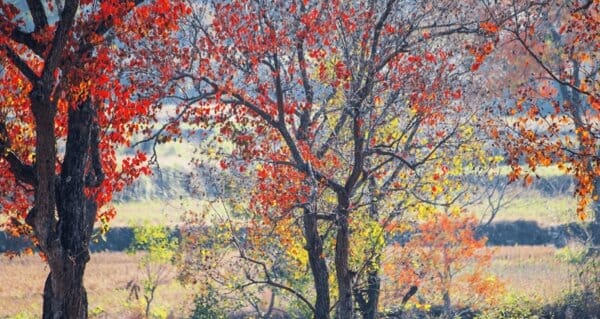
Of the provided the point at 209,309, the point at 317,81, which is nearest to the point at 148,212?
the point at 209,309

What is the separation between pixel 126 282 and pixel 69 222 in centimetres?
4273

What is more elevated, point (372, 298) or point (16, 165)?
point (16, 165)

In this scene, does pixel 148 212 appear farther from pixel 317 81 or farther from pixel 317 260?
pixel 317 260

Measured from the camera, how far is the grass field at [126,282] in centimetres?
4909

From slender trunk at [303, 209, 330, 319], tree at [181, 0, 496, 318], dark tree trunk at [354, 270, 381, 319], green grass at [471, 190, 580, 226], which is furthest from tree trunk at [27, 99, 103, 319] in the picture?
green grass at [471, 190, 580, 226]

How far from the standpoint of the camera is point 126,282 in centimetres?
5888

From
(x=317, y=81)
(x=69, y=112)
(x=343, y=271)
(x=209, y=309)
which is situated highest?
(x=317, y=81)

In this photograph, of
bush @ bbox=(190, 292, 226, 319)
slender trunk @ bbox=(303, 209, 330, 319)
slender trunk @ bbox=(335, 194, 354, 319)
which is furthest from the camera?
bush @ bbox=(190, 292, 226, 319)

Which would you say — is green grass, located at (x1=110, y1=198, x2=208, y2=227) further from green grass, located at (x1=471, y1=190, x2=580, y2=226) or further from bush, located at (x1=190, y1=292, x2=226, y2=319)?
bush, located at (x1=190, y1=292, x2=226, y2=319)

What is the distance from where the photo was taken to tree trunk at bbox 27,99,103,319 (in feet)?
54.1

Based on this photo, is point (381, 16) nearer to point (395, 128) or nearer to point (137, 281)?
point (395, 128)

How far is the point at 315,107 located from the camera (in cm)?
2753

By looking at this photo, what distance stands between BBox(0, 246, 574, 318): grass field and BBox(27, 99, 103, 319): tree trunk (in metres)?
27.7

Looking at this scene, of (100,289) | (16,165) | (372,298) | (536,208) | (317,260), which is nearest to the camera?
(16,165)
